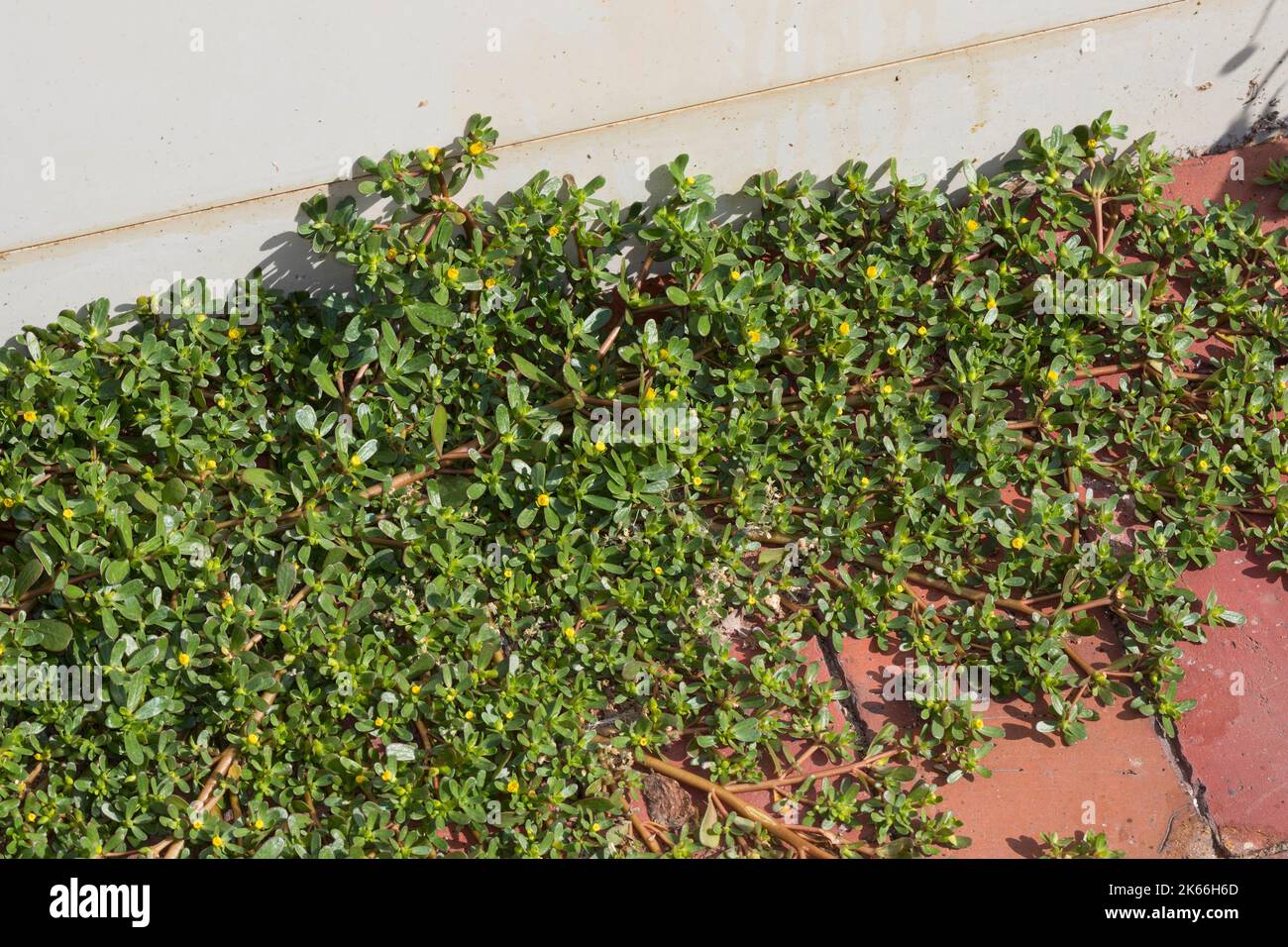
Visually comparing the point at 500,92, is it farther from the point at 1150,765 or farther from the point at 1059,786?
the point at 1150,765

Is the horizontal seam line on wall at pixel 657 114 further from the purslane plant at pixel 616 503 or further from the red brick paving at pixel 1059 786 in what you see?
the red brick paving at pixel 1059 786

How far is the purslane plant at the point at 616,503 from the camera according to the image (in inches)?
117

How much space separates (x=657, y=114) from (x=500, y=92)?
45 centimetres

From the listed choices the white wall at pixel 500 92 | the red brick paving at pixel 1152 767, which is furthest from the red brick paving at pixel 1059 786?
the white wall at pixel 500 92

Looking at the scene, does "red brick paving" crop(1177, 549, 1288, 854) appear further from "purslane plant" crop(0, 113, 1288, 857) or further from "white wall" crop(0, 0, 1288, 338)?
"white wall" crop(0, 0, 1288, 338)

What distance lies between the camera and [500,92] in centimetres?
321

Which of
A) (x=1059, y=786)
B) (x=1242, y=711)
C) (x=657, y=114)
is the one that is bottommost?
(x=1059, y=786)

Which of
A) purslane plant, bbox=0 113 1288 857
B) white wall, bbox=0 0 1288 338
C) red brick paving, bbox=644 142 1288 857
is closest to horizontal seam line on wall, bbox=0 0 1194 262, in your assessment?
white wall, bbox=0 0 1288 338

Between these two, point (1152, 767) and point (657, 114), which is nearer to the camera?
point (1152, 767)

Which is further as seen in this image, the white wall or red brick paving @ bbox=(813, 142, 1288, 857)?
red brick paving @ bbox=(813, 142, 1288, 857)

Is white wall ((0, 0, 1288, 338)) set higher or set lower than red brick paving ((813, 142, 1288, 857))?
higher

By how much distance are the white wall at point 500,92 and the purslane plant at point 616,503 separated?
0.35 ft

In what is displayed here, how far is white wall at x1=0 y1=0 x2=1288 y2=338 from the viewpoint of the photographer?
2.98 meters

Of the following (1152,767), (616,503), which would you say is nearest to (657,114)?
(616,503)
